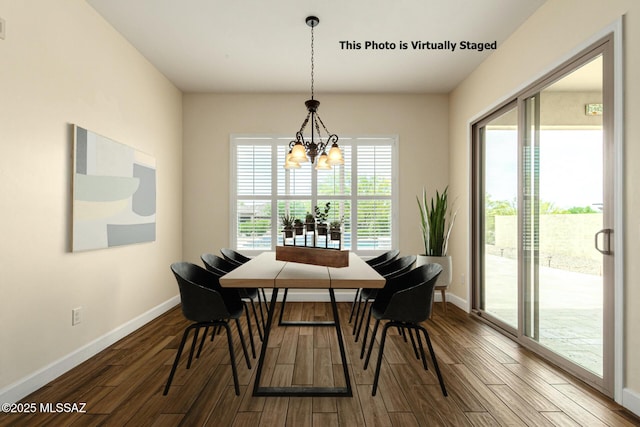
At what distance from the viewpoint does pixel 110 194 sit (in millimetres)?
3279

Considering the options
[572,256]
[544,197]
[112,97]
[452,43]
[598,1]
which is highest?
[452,43]

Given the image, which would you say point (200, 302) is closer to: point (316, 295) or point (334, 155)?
point (334, 155)

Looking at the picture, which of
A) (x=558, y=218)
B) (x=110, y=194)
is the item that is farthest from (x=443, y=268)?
(x=110, y=194)

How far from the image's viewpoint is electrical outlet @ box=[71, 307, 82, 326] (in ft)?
9.30

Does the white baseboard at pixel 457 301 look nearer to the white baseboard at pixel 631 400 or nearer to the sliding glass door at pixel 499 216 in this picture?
the sliding glass door at pixel 499 216

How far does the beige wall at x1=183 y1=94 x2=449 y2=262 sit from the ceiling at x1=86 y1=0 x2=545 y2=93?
0.34 m

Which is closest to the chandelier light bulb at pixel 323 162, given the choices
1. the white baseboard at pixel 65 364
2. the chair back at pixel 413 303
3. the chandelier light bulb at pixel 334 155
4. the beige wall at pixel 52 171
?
the chandelier light bulb at pixel 334 155

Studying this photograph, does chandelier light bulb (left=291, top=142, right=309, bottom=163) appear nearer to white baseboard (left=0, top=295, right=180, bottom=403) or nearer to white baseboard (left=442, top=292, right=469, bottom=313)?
white baseboard (left=0, top=295, right=180, bottom=403)

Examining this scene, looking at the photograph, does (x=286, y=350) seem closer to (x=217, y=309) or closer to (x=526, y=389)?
(x=217, y=309)

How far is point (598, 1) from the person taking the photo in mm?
2451

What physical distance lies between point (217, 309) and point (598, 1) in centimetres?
323

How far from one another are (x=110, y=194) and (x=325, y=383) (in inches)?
96.5

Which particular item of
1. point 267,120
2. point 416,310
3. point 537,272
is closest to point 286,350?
point 416,310

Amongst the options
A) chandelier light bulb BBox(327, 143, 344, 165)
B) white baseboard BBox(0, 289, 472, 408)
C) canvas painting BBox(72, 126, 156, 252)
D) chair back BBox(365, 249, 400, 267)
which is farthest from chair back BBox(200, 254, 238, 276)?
chair back BBox(365, 249, 400, 267)
